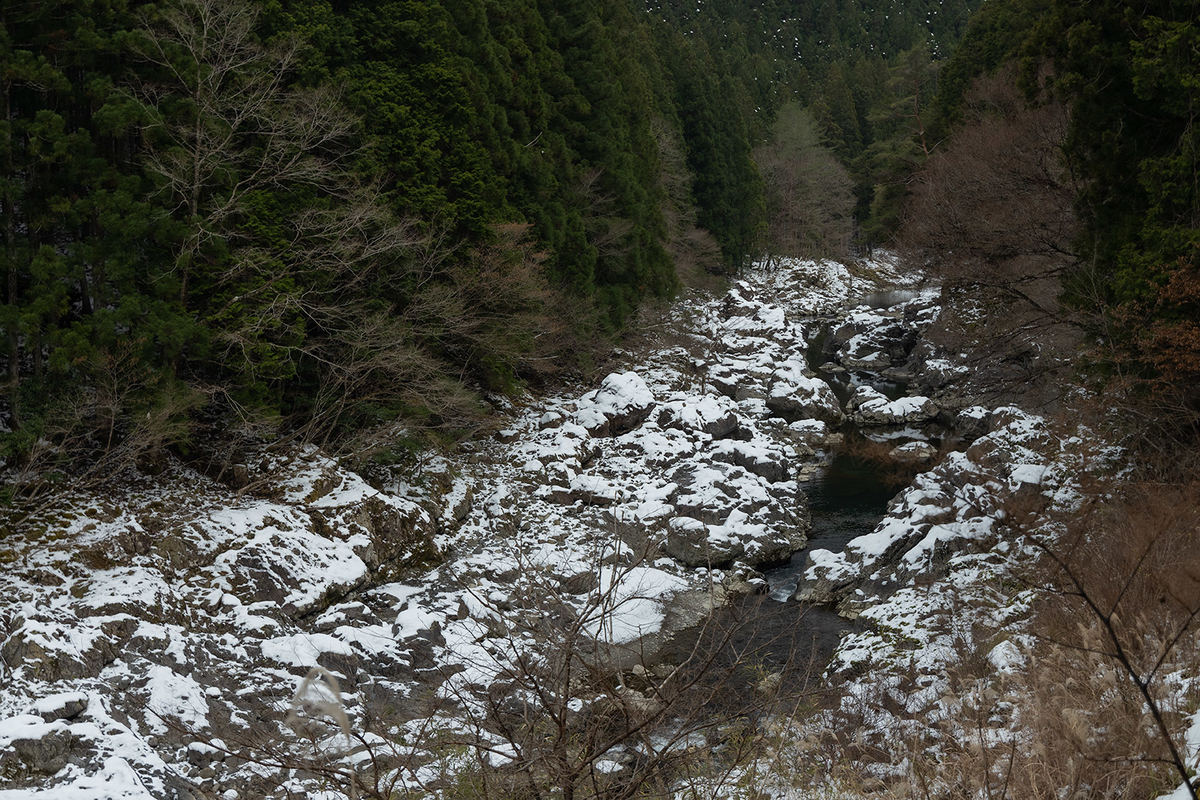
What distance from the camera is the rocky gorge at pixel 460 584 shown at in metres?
6.91

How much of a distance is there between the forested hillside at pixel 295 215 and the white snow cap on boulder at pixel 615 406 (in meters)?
1.79

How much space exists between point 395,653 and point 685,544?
6565mm

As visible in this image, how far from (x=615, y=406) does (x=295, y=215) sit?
31.0ft

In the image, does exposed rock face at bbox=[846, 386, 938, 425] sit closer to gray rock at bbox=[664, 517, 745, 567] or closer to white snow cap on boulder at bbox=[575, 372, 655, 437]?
white snow cap on boulder at bbox=[575, 372, 655, 437]

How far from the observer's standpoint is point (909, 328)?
34125 mm

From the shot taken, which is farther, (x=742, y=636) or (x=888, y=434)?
(x=888, y=434)

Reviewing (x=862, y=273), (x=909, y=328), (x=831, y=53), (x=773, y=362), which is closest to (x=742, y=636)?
(x=773, y=362)

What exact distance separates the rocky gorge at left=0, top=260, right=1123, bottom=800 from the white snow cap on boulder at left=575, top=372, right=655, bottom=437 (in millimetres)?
60

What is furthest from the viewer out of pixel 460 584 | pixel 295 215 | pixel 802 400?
pixel 802 400

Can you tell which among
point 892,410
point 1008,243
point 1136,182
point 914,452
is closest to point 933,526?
point 1008,243

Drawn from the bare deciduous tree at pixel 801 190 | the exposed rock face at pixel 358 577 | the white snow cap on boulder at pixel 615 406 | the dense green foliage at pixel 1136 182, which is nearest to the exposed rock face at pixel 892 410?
the exposed rock face at pixel 358 577

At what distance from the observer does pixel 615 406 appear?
2081 centimetres

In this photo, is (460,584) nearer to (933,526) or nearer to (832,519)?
(933,526)

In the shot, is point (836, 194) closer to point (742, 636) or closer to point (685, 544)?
point (685, 544)
